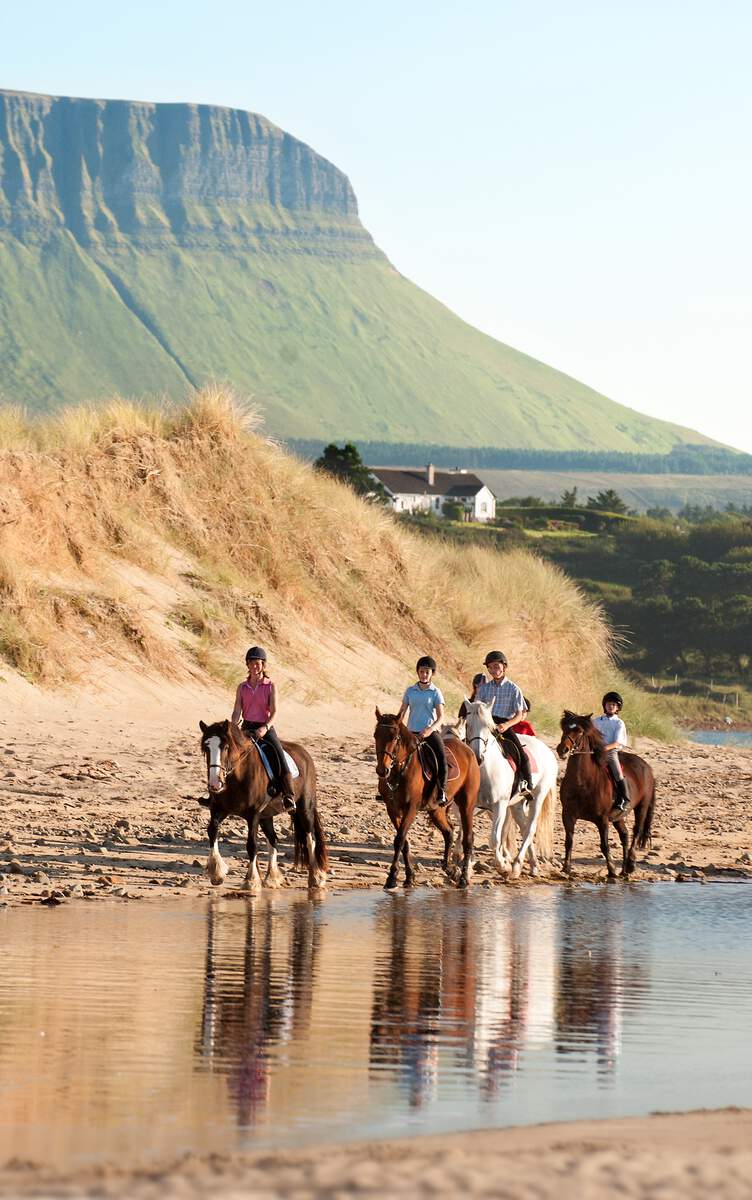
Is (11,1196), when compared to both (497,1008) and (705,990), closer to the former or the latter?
(497,1008)

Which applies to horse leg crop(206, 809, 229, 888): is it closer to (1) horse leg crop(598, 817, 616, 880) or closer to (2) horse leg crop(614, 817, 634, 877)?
(1) horse leg crop(598, 817, 616, 880)

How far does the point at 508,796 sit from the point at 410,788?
2.04m

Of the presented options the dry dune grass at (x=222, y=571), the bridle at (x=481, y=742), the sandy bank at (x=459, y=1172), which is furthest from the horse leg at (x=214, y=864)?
the dry dune grass at (x=222, y=571)

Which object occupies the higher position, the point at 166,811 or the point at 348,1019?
the point at 348,1019

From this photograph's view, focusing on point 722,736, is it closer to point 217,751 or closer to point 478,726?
point 478,726

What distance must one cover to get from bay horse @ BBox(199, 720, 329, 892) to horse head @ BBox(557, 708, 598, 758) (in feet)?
9.64

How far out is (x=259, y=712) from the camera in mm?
15961

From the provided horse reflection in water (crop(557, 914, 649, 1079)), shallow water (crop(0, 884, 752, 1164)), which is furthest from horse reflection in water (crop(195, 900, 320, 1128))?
horse reflection in water (crop(557, 914, 649, 1079))

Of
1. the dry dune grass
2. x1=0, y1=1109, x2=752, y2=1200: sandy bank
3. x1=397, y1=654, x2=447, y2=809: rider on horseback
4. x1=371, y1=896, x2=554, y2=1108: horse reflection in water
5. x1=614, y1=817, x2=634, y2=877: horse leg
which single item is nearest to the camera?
x1=0, y1=1109, x2=752, y2=1200: sandy bank

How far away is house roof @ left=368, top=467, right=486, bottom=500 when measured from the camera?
517 ft

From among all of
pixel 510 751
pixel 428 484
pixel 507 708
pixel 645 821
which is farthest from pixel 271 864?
pixel 428 484

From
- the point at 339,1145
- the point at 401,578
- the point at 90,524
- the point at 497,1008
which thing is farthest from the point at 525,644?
the point at 339,1145

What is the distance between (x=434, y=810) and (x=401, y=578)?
68.3 feet

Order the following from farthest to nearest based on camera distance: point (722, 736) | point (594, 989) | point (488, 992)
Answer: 1. point (722, 736)
2. point (594, 989)
3. point (488, 992)
